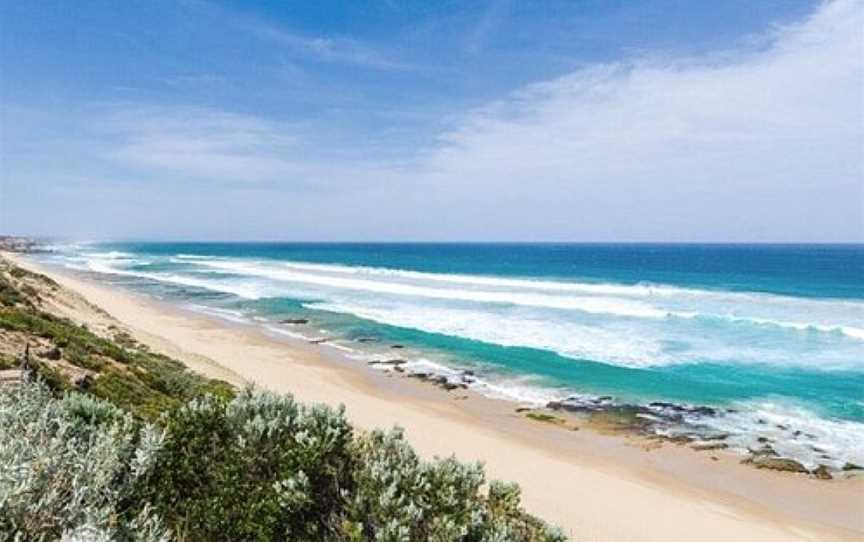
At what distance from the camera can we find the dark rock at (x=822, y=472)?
602 inches

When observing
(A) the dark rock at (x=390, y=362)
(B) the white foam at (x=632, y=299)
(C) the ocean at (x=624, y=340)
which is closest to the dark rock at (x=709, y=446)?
(C) the ocean at (x=624, y=340)

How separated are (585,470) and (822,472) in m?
5.68

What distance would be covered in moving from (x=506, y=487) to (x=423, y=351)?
24.5m

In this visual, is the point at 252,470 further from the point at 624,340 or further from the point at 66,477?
the point at 624,340

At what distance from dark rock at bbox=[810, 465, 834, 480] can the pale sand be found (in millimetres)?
→ 340

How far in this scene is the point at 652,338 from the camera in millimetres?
32812

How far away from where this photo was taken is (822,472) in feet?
50.9

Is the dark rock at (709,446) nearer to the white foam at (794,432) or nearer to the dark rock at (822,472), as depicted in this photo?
the white foam at (794,432)

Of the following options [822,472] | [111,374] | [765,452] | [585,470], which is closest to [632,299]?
[765,452]

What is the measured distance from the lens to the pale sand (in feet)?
40.8

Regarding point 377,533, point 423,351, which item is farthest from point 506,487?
point 423,351

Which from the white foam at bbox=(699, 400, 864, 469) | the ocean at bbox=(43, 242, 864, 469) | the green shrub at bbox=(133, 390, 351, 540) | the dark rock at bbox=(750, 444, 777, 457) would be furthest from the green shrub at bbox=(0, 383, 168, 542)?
the ocean at bbox=(43, 242, 864, 469)

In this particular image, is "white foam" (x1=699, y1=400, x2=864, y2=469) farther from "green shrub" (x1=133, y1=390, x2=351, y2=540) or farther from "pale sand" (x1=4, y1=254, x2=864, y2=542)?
"green shrub" (x1=133, y1=390, x2=351, y2=540)

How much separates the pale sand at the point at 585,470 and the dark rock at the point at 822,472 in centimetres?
34
